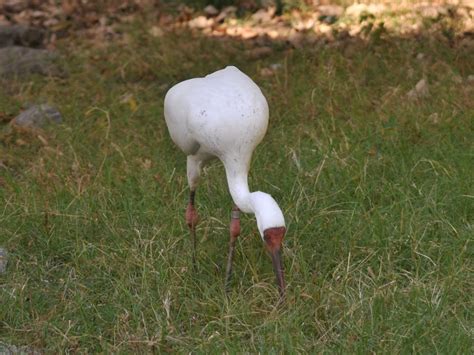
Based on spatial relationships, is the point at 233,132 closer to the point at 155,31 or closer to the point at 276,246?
the point at 276,246

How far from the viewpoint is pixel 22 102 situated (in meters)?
7.11

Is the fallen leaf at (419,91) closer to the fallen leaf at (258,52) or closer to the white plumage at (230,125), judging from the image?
the fallen leaf at (258,52)

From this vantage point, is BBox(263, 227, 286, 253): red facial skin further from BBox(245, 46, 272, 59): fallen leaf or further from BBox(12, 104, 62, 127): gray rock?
BBox(245, 46, 272, 59): fallen leaf

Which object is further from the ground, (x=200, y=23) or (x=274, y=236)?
(x=274, y=236)

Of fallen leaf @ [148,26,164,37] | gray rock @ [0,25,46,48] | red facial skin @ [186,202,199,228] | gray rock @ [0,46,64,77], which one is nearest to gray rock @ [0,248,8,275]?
red facial skin @ [186,202,199,228]

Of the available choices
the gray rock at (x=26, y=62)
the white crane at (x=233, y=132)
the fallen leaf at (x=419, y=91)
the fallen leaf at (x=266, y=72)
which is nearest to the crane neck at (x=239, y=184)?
the white crane at (x=233, y=132)

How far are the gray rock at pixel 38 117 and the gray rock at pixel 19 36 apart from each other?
6.15 feet

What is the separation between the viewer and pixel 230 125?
4176mm

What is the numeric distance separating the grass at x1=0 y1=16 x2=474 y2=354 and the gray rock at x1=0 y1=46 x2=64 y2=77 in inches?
22.5

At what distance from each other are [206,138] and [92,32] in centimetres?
484

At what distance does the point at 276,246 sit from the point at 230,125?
541mm

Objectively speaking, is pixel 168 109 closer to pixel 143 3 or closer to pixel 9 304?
pixel 9 304

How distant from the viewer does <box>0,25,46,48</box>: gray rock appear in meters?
8.45

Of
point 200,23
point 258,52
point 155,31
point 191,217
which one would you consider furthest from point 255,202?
point 200,23
